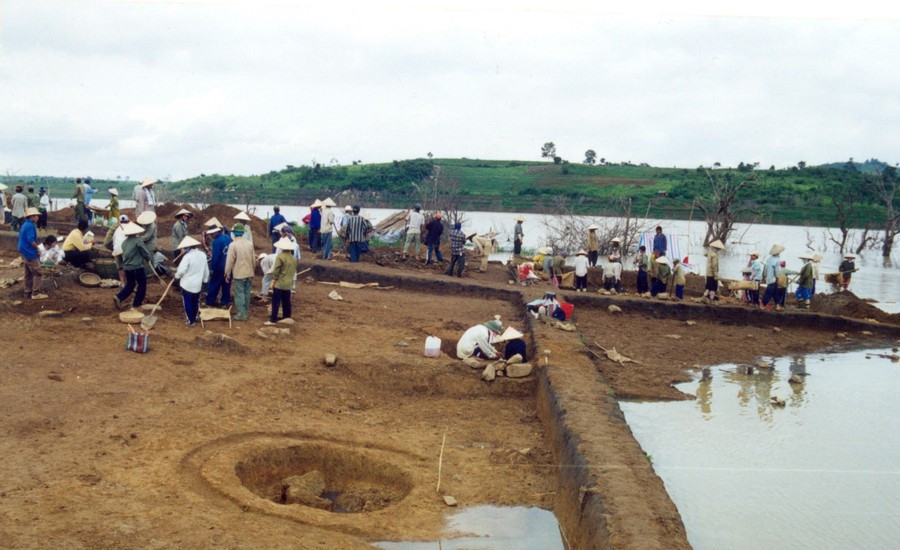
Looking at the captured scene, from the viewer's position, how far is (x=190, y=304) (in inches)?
473

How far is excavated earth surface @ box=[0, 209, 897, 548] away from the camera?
6.11 meters

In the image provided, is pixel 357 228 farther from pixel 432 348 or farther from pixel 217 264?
pixel 432 348

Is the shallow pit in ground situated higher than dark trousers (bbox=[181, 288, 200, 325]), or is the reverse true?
dark trousers (bbox=[181, 288, 200, 325])

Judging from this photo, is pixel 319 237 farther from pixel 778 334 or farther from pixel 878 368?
pixel 878 368

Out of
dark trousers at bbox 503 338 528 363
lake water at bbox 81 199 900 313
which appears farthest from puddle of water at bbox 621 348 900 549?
lake water at bbox 81 199 900 313

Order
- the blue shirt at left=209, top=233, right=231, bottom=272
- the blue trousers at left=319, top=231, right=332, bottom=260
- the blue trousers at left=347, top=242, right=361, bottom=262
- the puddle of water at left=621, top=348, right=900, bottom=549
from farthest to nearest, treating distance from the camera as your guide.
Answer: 1. the blue trousers at left=319, top=231, right=332, bottom=260
2. the blue trousers at left=347, top=242, right=361, bottom=262
3. the blue shirt at left=209, top=233, right=231, bottom=272
4. the puddle of water at left=621, top=348, right=900, bottom=549

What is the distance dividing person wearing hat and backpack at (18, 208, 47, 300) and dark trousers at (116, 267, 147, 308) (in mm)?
1179

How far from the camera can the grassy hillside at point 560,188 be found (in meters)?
52.0

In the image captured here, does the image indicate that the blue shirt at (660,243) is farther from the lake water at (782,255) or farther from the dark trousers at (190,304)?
the dark trousers at (190,304)

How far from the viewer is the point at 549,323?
14414 mm

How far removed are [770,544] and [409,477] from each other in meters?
3.34

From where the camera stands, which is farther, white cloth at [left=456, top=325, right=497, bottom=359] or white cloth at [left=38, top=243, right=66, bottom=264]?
white cloth at [left=38, top=243, right=66, bottom=264]

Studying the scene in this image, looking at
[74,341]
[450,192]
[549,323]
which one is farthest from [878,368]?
[450,192]

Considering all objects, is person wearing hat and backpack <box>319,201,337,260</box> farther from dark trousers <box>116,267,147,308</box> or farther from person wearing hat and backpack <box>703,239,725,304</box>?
person wearing hat and backpack <box>703,239,725,304</box>
